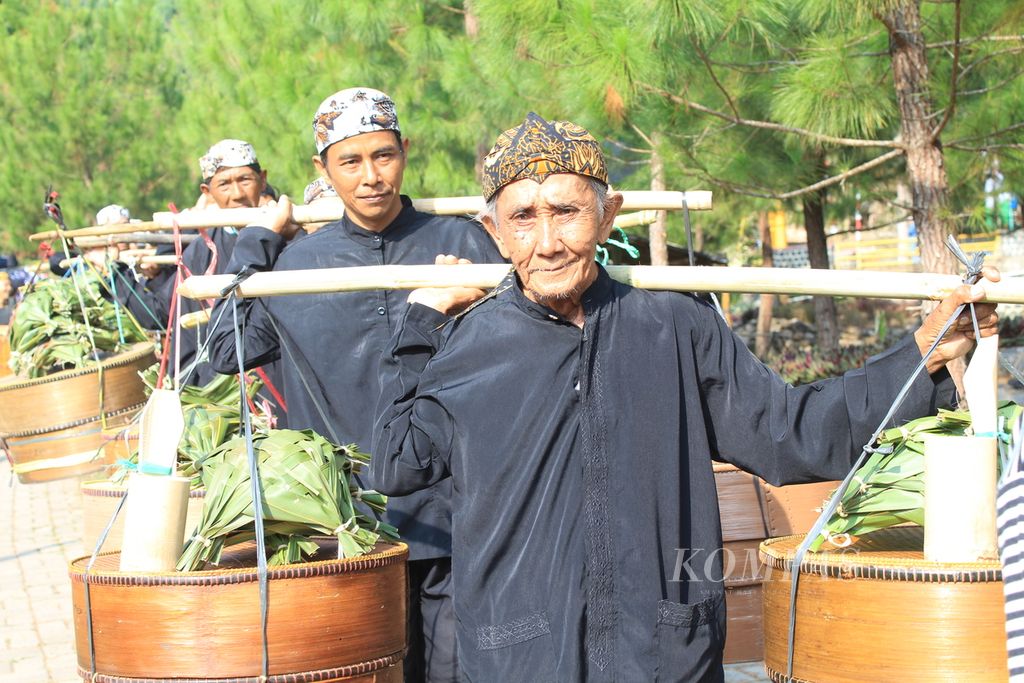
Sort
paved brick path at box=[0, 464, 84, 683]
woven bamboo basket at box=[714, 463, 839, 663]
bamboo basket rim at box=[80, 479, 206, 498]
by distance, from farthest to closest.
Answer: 1. paved brick path at box=[0, 464, 84, 683]
2. woven bamboo basket at box=[714, 463, 839, 663]
3. bamboo basket rim at box=[80, 479, 206, 498]

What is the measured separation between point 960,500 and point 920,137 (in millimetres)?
4857

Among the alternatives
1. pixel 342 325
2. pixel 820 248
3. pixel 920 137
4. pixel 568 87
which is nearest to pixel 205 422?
pixel 342 325

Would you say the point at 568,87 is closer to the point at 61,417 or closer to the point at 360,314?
the point at 61,417

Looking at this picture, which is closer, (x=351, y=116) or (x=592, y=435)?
(x=592, y=435)

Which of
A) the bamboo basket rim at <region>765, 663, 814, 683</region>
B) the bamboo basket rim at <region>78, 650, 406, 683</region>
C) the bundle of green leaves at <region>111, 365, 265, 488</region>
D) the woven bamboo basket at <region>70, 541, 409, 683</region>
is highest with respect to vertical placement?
the bundle of green leaves at <region>111, 365, 265, 488</region>

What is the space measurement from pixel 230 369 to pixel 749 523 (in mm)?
1983

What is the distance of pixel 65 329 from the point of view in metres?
7.62

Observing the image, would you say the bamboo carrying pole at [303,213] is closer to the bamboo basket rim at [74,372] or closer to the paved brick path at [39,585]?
the paved brick path at [39,585]

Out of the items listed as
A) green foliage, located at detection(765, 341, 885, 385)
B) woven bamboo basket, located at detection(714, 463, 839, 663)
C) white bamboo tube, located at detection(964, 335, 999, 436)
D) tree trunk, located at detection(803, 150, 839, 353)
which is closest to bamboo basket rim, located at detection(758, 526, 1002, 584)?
white bamboo tube, located at detection(964, 335, 999, 436)

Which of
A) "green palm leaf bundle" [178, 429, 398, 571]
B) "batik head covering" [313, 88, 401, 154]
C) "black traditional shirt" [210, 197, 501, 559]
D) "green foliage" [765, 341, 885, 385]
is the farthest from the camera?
"green foliage" [765, 341, 885, 385]

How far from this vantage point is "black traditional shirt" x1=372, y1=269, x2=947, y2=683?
2.39 m

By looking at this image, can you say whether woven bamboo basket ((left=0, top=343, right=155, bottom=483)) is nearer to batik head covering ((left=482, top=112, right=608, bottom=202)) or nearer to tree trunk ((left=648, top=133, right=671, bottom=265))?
tree trunk ((left=648, top=133, right=671, bottom=265))

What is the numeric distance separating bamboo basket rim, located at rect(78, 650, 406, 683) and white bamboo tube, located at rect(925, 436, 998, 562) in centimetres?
116

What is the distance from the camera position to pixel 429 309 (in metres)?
2.77
